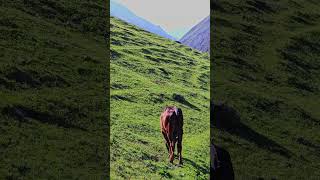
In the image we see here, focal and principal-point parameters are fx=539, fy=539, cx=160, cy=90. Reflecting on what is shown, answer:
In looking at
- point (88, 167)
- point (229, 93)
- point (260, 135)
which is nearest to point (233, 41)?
point (229, 93)

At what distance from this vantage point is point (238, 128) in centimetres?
4659

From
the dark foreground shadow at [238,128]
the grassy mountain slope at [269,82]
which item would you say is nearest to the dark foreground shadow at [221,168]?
the grassy mountain slope at [269,82]

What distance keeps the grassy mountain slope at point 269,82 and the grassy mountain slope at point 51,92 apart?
37.1ft

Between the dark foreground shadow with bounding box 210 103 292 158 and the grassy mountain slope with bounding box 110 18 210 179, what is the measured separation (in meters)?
1.83

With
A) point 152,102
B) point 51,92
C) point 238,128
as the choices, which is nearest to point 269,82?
point 152,102

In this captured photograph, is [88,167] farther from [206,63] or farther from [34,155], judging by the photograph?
[206,63]

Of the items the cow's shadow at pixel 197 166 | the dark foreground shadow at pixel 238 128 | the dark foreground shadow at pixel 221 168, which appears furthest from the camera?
the dark foreground shadow at pixel 238 128

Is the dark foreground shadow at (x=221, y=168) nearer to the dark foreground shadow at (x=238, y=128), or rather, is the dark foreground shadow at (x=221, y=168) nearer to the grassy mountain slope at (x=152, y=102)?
the grassy mountain slope at (x=152, y=102)

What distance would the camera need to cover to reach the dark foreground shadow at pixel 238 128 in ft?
147

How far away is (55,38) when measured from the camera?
2422 inches

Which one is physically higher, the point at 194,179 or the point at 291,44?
the point at 291,44

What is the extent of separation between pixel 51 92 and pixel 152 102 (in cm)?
1044

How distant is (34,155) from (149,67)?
37699 millimetres

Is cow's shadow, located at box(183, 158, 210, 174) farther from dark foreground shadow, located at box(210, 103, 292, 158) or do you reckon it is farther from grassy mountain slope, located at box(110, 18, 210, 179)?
dark foreground shadow, located at box(210, 103, 292, 158)
